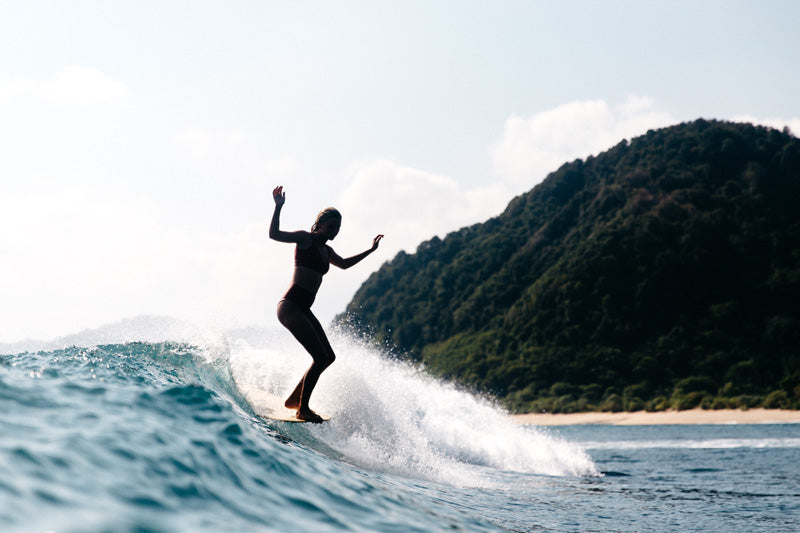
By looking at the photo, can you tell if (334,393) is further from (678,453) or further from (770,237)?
(770,237)

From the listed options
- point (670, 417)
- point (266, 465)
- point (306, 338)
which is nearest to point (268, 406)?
point (306, 338)

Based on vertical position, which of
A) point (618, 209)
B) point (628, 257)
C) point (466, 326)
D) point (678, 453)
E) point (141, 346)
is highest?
point (618, 209)

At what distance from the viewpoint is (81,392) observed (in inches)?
206

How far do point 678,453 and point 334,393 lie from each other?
14191 millimetres

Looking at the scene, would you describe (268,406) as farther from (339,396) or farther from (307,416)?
(339,396)

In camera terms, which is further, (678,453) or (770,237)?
(770,237)

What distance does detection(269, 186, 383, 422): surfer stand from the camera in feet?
22.7

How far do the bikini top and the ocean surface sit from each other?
1468mm

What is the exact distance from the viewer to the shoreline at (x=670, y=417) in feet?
130

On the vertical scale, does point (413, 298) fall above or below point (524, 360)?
above

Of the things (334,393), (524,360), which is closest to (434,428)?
(334,393)

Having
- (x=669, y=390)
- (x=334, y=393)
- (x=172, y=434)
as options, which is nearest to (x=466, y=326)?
(x=669, y=390)

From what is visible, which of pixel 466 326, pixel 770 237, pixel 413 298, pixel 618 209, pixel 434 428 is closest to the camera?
pixel 434 428

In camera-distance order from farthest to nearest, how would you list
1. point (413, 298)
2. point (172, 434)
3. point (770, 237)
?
1. point (413, 298)
2. point (770, 237)
3. point (172, 434)
